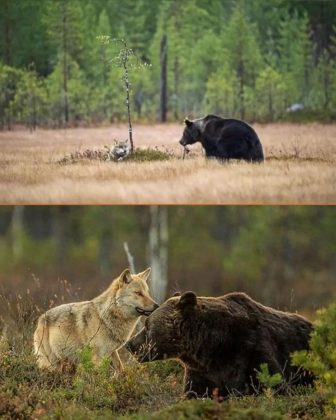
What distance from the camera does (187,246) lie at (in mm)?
10945

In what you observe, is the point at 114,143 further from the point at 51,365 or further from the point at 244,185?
the point at 51,365

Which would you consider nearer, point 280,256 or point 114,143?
point 114,143

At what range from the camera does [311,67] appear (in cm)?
958

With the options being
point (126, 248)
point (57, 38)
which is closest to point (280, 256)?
point (126, 248)

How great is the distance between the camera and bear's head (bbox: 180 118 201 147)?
917 centimetres

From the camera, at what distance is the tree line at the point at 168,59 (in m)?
9.52

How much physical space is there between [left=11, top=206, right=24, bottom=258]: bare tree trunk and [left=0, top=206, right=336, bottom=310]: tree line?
0.01 meters

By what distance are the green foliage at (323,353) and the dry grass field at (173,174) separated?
186 cm

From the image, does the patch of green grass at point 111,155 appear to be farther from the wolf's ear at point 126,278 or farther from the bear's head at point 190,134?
the wolf's ear at point 126,278

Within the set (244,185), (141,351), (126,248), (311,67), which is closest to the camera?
(141,351)

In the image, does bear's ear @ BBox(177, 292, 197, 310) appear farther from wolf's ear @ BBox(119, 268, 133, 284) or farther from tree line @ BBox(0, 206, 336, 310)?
tree line @ BBox(0, 206, 336, 310)

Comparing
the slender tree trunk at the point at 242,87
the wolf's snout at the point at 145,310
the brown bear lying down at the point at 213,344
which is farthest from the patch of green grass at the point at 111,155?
the brown bear lying down at the point at 213,344

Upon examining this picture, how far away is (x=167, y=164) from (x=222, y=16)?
1514 millimetres

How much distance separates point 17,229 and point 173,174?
256 centimetres
